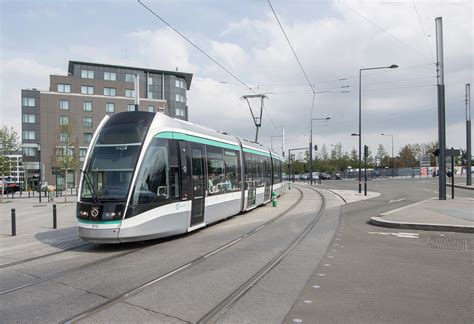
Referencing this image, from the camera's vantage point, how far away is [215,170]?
12609 millimetres

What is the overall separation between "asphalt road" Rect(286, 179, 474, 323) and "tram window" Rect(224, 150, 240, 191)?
4.85 meters

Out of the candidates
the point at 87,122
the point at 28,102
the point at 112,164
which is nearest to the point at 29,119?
the point at 28,102

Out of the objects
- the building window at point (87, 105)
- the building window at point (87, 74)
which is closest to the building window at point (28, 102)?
the building window at point (87, 74)

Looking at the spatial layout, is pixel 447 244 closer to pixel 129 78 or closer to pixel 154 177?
pixel 154 177

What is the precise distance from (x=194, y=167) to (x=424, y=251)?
628 centimetres

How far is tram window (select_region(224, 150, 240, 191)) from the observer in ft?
45.3

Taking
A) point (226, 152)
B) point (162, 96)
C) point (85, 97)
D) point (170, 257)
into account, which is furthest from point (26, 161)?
point (170, 257)

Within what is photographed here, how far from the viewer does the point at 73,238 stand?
36.3 ft

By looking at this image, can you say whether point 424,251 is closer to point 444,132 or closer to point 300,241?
point 300,241

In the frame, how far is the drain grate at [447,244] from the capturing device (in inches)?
363

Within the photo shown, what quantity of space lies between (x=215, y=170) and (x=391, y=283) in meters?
7.39

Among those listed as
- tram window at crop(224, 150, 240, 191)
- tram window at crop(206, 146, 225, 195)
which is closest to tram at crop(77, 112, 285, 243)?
tram window at crop(206, 146, 225, 195)

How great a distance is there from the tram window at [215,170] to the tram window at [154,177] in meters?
2.41

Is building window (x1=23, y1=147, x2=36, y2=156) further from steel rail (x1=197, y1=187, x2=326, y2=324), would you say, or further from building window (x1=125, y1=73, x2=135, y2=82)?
steel rail (x1=197, y1=187, x2=326, y2=324)
